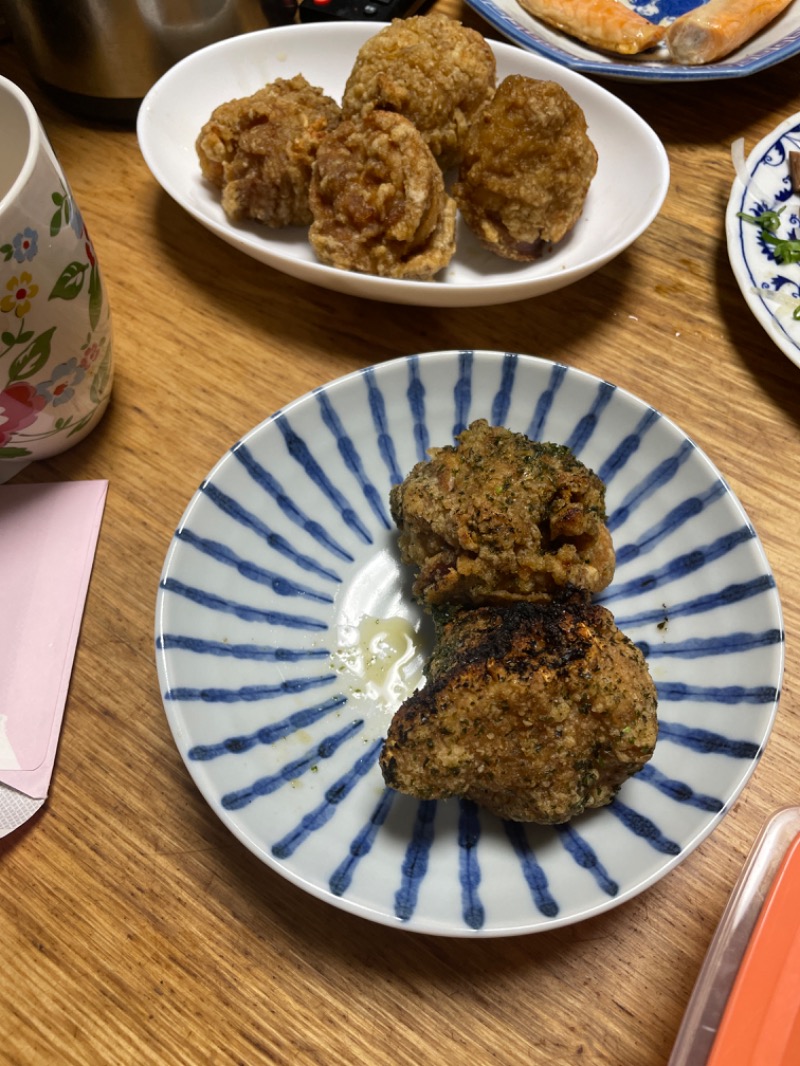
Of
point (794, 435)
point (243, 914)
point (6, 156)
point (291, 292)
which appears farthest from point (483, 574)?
point (6, 156)

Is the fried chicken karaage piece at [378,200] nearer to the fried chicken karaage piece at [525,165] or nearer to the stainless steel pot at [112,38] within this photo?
the fried chicken karaage piece at [525,165]

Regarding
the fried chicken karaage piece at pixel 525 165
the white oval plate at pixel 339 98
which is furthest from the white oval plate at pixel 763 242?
the fried chicken karaage piece at pixel 525 165

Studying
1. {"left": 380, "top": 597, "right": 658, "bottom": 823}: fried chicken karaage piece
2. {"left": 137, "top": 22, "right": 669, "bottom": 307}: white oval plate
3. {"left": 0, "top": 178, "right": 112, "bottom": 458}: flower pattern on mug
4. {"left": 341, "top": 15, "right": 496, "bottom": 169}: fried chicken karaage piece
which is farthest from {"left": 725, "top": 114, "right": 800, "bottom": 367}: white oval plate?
{"left": 0, "top": 178, "right": 112, "bottom": 458}: flower pattern on mug

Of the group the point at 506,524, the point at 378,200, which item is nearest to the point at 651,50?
the point at 378,200

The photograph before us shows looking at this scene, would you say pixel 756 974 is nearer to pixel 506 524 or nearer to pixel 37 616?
pixel 506 524

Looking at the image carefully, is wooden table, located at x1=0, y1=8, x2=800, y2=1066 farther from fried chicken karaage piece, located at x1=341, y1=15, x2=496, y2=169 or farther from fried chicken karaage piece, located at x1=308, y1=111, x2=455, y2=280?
fried chicken karaage piece, located at x1=341, y1=15, x2=496, y2=169

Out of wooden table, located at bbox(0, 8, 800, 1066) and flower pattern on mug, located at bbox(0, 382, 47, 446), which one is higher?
flower pattern on mug, located at bbox(0, 382, 47, 446)
